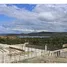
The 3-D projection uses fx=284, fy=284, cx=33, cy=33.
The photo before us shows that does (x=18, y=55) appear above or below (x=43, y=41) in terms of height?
below

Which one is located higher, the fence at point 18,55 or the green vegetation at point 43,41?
the green vegetation at point 43,41

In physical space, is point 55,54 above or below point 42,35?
below

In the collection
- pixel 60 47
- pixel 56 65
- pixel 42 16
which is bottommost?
pixel 56 65

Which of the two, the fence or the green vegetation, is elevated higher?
the green vegetation

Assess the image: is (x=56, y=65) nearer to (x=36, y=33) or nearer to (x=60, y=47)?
(x=60, y=47)

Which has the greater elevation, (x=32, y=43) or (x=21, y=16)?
(x=21, y=16)

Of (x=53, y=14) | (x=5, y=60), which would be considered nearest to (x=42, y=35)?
(x=53, y=14)

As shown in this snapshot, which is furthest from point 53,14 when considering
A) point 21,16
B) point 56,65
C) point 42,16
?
point 56,65

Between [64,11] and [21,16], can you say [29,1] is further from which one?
[64,11]

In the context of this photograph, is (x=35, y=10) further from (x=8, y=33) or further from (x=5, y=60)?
(x=5, y=60)
